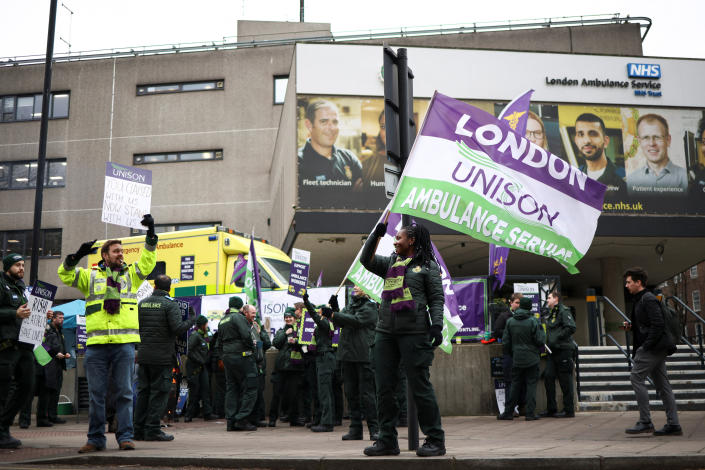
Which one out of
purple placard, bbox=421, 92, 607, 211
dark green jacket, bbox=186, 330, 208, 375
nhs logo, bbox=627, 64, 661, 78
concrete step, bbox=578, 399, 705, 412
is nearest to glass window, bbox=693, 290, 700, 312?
nhs logo, bbox=627, 64, 661, 78

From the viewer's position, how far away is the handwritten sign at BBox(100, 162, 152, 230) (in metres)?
12.8

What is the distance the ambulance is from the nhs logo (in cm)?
1354

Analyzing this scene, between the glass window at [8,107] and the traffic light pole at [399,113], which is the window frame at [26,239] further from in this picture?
the traffic light pole at [399,113]

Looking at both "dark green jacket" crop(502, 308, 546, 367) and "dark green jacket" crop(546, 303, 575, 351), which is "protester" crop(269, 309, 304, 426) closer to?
"dark green jacket" crop(502, 308, 546, 367)

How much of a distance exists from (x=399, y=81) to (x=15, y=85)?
3491 centimetres

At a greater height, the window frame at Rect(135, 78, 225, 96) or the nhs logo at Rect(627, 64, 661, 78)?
the window frame at Rect(135, 78, 225, 96)

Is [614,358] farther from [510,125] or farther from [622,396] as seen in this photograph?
[510,125]

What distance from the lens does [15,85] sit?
36.6m

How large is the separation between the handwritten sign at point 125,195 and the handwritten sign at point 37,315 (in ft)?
15.0

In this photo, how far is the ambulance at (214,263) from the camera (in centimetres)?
1803

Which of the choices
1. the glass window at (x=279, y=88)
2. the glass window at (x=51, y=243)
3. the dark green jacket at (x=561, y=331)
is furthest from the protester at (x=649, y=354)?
the glass window at (x=51, y=243)

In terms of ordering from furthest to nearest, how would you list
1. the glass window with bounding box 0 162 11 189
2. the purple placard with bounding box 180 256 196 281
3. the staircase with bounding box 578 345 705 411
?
the glass window with bounding box 0 162 11 189, the purple placard with bounding box 180 256 196 281, the staircase with bounding box 578 345 705 411

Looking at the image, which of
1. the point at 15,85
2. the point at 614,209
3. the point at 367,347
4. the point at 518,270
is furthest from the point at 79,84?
the point at 367,347

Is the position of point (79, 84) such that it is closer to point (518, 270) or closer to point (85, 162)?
point (85, 162)
